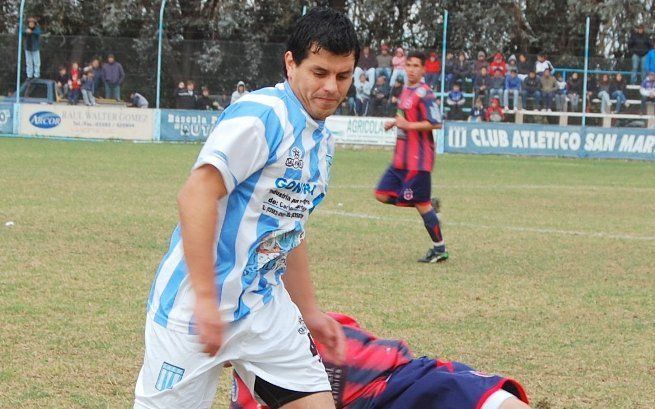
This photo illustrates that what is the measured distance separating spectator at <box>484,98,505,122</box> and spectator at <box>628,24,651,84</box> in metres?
3.65

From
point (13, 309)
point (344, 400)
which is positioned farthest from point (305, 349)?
point (13, 309)

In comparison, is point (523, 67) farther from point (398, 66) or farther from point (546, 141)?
point (398, 66)

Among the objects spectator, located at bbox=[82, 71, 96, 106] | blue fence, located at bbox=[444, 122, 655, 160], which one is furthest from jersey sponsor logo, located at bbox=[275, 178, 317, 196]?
spectator, located at bbox=[82, 71, 96, 106]

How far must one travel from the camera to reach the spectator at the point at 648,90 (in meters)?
28.0

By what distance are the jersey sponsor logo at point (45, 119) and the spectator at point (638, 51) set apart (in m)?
15.1

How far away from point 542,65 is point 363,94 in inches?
189

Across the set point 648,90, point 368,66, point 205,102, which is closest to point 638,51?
point 648,90

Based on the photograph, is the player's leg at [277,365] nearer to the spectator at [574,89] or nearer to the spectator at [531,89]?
the spectator at [531,89]

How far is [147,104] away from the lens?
2873 centimetres

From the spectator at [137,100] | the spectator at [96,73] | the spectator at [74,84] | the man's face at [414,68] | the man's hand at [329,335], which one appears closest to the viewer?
the man's hand at [329,335]

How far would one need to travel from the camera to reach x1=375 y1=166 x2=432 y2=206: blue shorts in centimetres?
1020

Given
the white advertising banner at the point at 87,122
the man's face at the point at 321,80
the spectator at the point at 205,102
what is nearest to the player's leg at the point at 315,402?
the man's face at the point at 321,80

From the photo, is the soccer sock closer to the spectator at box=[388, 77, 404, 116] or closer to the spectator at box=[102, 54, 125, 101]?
the spectator at box=[388, 77, 404, 116]

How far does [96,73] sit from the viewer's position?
28.6m
